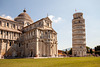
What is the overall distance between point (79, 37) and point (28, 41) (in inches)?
1245

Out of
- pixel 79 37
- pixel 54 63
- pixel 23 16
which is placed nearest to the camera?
pixel 54 63

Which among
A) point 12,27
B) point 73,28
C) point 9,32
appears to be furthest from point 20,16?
point 73,28

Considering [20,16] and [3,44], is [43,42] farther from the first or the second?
[20,16]

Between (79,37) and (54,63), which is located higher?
(79,37)

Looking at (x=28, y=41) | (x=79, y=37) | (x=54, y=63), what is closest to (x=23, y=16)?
(x=28, y=41)

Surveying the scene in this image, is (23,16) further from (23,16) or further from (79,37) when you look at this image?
(79,37)

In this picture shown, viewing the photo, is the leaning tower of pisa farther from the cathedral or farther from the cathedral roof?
the cathedral roof

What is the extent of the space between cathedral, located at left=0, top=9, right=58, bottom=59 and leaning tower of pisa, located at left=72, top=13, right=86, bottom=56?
18376 millimetres

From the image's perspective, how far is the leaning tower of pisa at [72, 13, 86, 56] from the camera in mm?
61031

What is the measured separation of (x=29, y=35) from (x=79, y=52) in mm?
31918

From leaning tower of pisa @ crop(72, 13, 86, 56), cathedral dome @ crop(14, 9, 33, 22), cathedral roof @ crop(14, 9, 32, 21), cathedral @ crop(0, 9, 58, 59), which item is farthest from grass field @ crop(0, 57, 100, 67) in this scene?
leaning tower of pisa @ crop(72, 13, 86, 56)

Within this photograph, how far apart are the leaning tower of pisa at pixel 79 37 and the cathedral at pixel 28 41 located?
723 inches

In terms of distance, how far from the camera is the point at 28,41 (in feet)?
148

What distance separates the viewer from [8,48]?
43.8 meters
